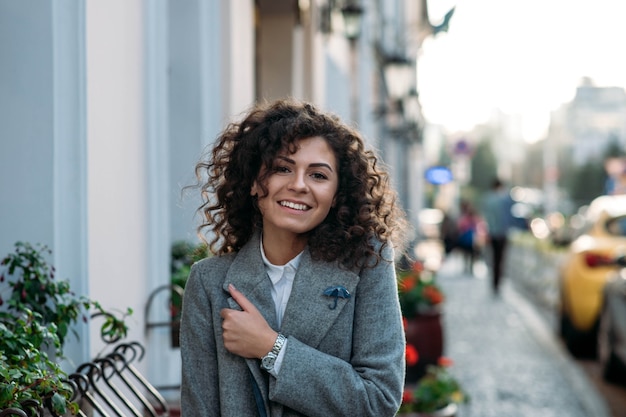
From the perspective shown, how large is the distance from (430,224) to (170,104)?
3651cm

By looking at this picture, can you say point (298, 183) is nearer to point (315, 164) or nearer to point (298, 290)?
point (315, 164)

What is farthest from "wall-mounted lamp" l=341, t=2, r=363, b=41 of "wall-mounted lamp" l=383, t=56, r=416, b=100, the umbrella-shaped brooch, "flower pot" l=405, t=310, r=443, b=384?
the umbrella-shaped brooch

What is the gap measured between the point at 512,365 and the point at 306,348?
7046 millimetres

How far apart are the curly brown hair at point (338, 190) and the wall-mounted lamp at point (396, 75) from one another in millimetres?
11024

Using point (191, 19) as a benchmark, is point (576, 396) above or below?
below

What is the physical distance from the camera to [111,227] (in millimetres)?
3869

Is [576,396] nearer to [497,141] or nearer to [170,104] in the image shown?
[170,104]

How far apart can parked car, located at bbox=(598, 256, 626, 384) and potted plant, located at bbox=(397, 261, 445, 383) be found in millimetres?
1412

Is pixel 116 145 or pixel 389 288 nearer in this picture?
pixel 389 288

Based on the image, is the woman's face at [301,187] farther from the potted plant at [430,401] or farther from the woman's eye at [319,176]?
the potted plant at [430,401]

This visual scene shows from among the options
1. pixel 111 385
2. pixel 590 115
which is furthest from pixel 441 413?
pixel 590 115

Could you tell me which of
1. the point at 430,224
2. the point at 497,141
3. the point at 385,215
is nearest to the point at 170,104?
the point at 385,215

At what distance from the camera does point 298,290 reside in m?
2.44

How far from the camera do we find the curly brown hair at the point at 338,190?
2467 millimetres
